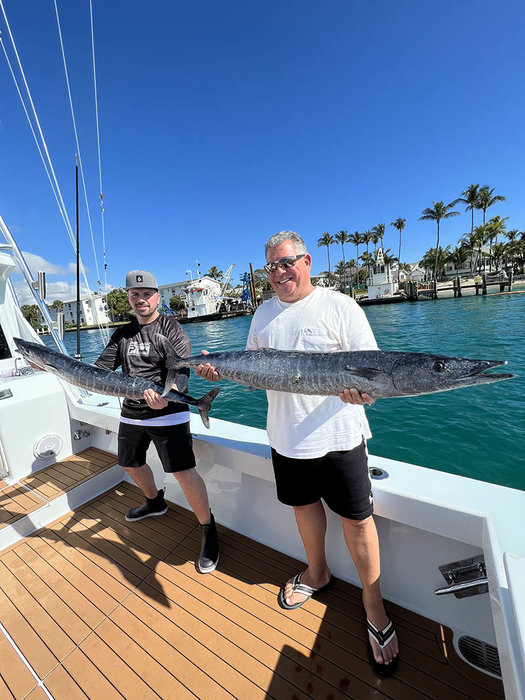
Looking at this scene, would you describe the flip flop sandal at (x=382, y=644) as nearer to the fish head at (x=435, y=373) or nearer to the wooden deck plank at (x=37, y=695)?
the fish head at (x=435, y=373)

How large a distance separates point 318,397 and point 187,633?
1882 mm

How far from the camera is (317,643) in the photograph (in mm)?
1891

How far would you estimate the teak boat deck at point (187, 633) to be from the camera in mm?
1711

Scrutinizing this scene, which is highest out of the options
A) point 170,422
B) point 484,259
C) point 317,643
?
point 484,259

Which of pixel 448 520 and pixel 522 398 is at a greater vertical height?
pixel 448 520

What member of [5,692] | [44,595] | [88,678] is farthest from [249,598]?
[44,595]

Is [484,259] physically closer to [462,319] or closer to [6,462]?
[462,319]

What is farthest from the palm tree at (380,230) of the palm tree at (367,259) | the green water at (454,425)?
the green water at (454,425)

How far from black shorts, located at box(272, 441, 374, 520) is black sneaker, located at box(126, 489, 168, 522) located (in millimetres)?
1916

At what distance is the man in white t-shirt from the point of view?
1.71 meters

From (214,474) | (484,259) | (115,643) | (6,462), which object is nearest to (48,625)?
(115,643)

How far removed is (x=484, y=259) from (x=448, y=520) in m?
76.8

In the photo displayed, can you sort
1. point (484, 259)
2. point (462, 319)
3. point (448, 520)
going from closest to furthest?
point (448, 520) → point (462, 319) → point (484, 259)

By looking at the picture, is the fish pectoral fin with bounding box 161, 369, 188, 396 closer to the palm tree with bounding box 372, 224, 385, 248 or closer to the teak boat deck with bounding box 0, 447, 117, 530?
the teak boat deck with bounding box 0, 447, 117, 530
